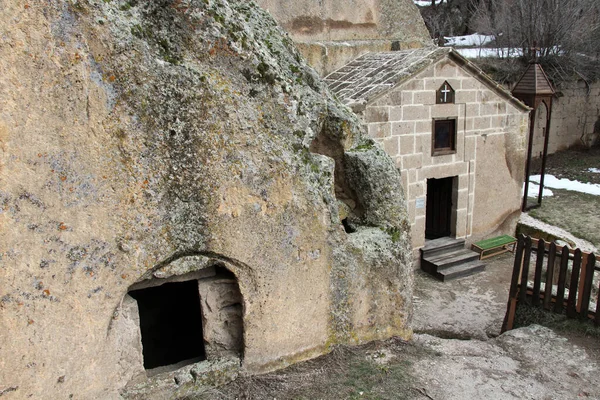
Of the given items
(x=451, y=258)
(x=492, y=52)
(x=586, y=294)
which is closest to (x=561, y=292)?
(x=586, y=294)

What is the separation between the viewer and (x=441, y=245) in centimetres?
927

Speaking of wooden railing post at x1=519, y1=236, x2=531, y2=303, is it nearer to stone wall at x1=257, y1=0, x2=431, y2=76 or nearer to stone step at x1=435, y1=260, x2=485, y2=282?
stone step at x1=435, y1=260, x2=485, y2=282

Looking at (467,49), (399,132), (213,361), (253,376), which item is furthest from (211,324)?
(467,49)

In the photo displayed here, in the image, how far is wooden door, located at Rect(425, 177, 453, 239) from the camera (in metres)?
9.68

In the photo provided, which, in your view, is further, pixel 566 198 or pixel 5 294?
pixel 566 198

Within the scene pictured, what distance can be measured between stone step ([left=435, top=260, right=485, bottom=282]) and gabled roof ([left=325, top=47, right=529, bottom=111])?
3.31 meters

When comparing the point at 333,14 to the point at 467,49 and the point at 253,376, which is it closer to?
the point at 253,376

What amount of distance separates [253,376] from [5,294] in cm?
163

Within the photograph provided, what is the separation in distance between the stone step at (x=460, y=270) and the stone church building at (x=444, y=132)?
24.7 inches

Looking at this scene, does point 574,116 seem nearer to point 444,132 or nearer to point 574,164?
point 574,164

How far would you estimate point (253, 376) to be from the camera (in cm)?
333

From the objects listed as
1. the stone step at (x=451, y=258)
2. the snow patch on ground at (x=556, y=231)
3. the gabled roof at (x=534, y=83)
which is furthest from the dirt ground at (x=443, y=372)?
the gabled roof at (x=534, y=83)

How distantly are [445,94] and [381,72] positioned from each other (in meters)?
1.26

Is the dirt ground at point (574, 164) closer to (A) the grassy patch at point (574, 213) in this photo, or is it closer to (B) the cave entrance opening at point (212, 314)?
(A) the grassy patch at point (574, 213)
